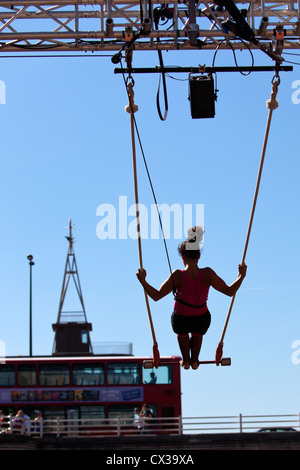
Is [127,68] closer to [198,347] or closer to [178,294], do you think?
[178,294]

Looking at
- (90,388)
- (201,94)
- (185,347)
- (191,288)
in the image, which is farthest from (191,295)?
(90,388)

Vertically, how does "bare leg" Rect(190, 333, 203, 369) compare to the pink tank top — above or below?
below

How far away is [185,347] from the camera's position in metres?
10.5

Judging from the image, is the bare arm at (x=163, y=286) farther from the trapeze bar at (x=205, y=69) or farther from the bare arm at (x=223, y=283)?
the trapeze bar at (x=205, y=69)

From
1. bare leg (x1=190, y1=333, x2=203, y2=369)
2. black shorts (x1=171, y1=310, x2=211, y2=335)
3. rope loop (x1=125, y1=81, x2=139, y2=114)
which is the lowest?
bare leg (x1=190, y1=333, x2=203, y2=369)

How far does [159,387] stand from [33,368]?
3.51m

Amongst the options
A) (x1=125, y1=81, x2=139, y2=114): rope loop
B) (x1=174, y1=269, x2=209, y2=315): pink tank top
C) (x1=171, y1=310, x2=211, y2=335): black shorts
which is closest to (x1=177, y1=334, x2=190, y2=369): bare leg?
(x1=171, y1=310, x2=211, y2=335): black shorts

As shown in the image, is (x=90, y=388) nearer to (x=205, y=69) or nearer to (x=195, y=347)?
(x=195, y=347)

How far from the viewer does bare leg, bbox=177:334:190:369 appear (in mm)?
10461

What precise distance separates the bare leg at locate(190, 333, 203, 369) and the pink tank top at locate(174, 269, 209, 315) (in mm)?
452

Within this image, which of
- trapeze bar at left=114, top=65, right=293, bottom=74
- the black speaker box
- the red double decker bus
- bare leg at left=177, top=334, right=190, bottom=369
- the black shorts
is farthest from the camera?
the red double decker bus

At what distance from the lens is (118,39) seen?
41.8 feet

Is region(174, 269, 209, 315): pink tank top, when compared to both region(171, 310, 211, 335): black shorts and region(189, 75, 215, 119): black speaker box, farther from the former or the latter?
region(189, 75, 215, 119): black speaker box
